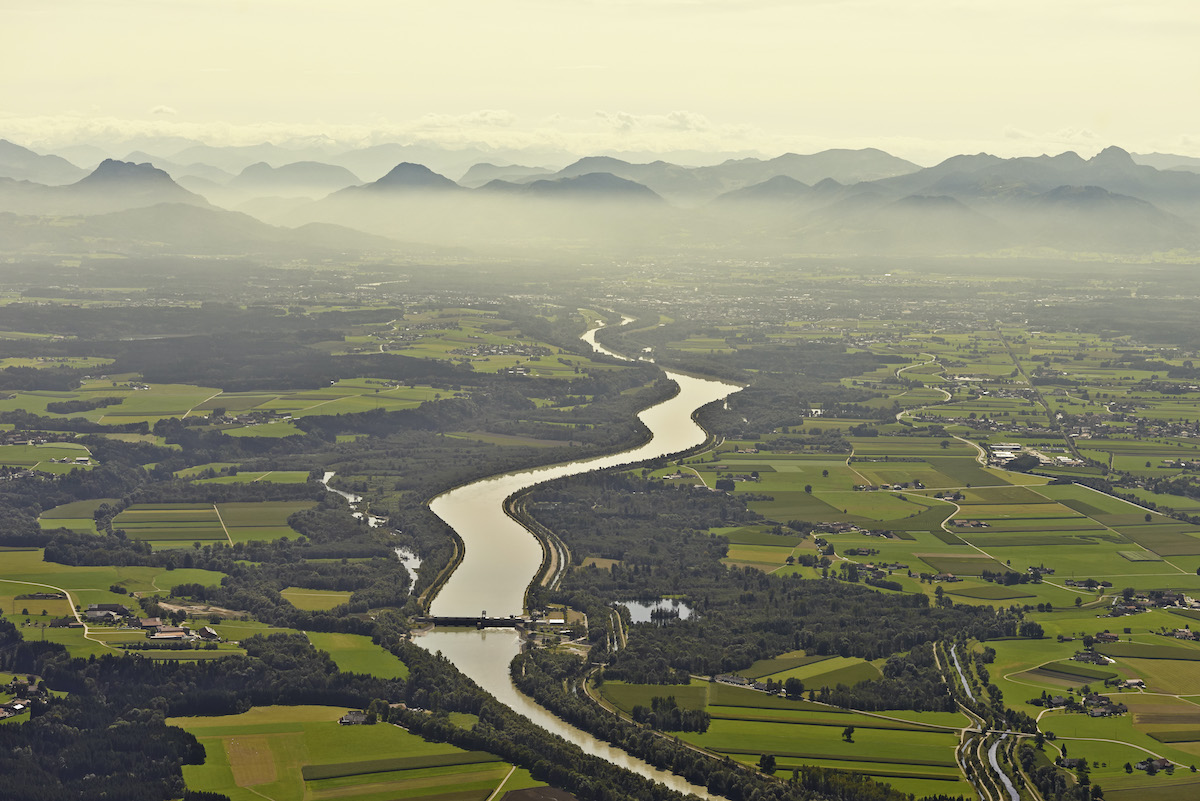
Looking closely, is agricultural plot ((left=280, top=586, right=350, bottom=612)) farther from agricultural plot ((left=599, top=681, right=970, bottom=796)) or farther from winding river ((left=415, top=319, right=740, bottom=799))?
agricultural plot ((left=599, top=681, right=970, bottom=796))

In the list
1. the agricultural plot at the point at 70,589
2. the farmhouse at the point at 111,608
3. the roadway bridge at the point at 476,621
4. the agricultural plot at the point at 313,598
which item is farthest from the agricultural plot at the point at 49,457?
the roadway bridge at the point at 476,621

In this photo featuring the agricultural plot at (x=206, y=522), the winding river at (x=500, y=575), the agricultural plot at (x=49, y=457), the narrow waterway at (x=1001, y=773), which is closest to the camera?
the narrow waterway at (x=1001, y=773)

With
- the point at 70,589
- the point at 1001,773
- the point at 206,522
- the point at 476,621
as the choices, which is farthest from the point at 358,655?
the point at 1001,773

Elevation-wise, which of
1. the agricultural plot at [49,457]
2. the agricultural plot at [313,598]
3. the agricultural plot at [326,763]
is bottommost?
the agricultural plot at [326,763]

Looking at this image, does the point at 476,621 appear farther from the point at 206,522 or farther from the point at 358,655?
the point at 206,522

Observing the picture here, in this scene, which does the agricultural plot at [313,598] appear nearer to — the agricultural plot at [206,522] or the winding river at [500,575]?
the winding river at [500,575]

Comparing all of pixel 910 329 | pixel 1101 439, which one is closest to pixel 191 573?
pixel 1101 439
